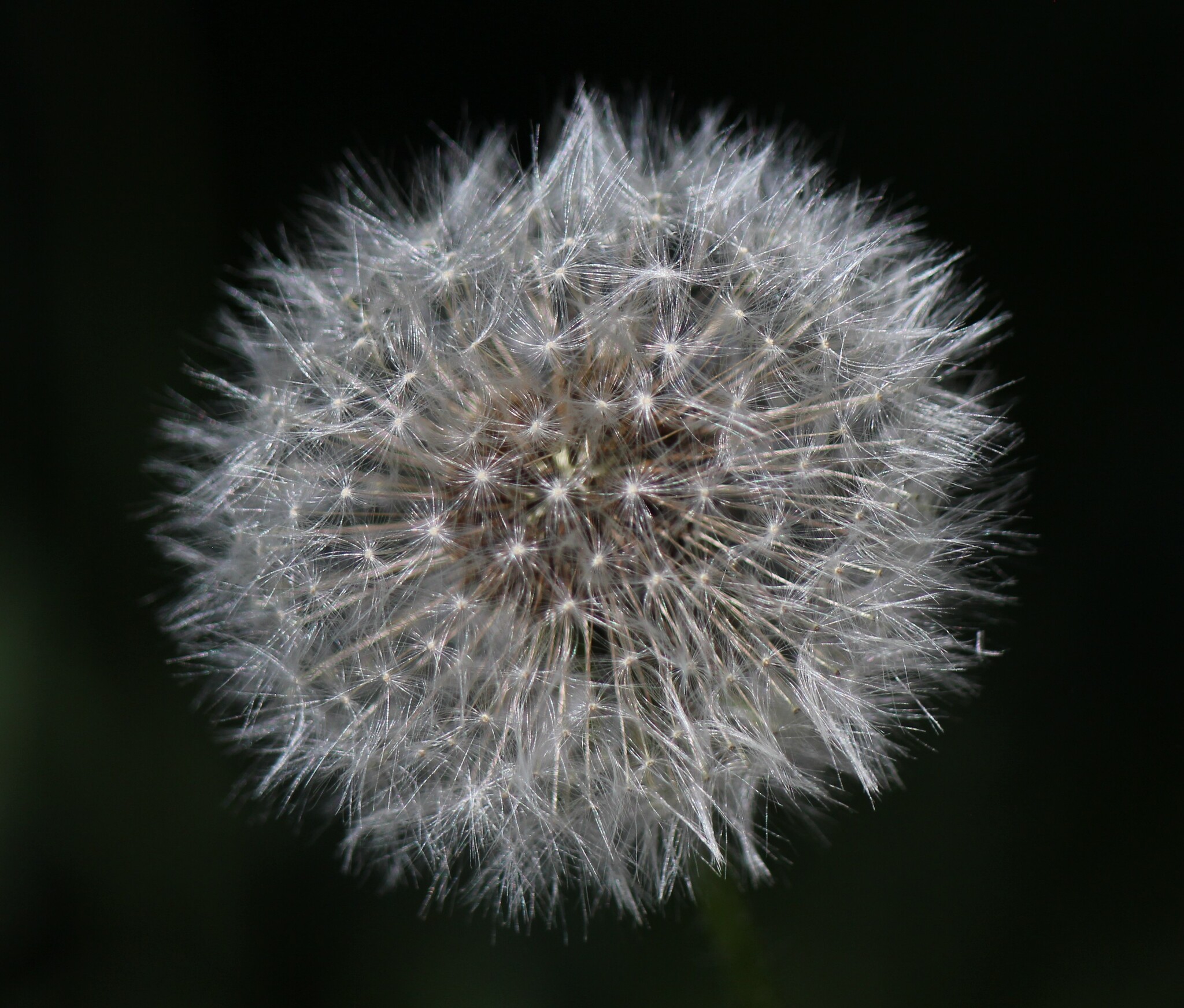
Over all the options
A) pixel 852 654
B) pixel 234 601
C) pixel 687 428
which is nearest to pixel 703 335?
pixel 687 428

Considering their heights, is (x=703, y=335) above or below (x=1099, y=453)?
below

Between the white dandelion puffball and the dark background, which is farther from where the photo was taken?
the dark background

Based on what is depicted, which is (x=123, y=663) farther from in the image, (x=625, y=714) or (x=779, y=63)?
(x=779, y=63)

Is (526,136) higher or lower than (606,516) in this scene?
higher

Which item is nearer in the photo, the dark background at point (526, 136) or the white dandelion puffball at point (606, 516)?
the white dandelion puffball at point (606, 516)
